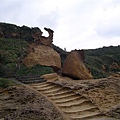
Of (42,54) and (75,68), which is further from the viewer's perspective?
(42,54)

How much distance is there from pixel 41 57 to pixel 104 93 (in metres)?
6.55

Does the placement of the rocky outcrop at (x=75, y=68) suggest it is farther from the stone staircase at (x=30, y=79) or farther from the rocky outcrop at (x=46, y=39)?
the rocky outcrop at (x=46, y=39)

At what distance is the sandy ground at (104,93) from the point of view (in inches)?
387

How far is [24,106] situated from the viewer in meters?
8.76

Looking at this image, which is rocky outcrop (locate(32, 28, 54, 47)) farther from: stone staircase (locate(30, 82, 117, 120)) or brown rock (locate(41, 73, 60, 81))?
stone staircase (locate(30, 82, 117, 120))

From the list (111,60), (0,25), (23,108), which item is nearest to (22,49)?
(0,25)

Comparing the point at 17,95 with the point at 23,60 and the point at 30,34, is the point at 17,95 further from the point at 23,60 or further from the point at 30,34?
the point at 30,34

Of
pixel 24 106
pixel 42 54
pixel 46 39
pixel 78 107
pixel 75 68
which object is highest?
pixel 46 39

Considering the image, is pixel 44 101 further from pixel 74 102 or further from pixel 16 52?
pixel 16 52

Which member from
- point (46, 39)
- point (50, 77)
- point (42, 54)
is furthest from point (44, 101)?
point (46, 39)

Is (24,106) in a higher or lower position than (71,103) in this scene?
higher

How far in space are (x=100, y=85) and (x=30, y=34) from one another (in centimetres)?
1100

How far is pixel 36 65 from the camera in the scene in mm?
15883

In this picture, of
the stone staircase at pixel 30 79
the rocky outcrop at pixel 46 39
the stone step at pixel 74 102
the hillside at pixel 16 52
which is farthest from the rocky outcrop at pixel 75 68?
the stone step at pixel 74 102
